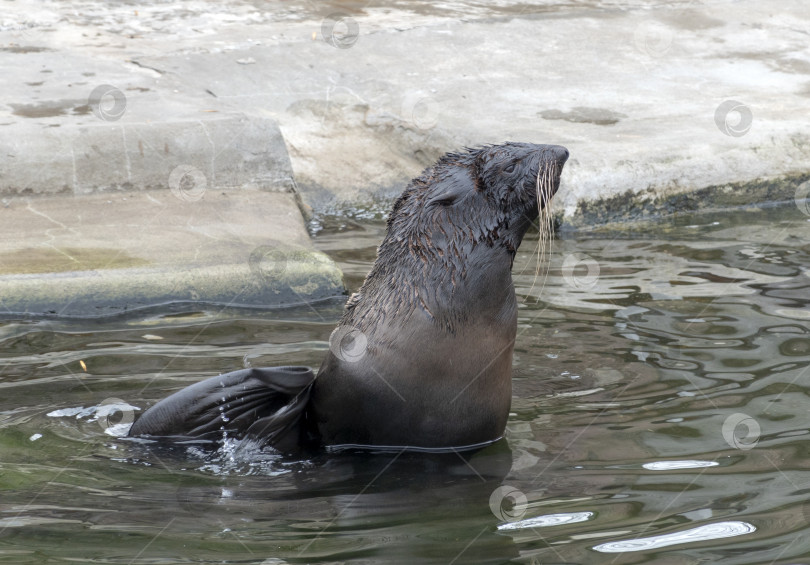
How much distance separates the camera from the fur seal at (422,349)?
407cm

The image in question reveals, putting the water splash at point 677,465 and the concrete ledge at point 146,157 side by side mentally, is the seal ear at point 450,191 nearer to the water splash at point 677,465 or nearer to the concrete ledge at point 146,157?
the water splash at point 677,465

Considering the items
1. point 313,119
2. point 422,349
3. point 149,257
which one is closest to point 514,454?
point 422,349

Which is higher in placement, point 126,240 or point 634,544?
point 634,544

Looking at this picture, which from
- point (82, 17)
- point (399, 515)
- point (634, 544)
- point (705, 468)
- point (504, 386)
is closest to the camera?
point (634, 544)

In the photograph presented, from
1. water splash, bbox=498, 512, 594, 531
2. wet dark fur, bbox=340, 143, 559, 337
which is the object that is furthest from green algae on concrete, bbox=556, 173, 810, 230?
water splash, bbox=498, 512, 594, 531

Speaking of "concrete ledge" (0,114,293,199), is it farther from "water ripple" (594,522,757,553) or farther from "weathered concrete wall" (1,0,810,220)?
"water ripple" (594,522,757,553)

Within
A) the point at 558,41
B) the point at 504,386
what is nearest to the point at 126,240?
the point at 504,386

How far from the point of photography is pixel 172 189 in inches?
290

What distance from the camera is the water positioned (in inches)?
125

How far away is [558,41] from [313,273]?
16.1 ft

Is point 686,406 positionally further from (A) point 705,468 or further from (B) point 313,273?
(B) point 313,273

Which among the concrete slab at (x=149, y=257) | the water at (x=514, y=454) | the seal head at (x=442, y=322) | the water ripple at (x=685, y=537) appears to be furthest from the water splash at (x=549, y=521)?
the concrete slab at (x=149, y=257)

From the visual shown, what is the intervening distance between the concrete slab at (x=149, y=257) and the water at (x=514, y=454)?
15cm

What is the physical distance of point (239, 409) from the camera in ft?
13.7
